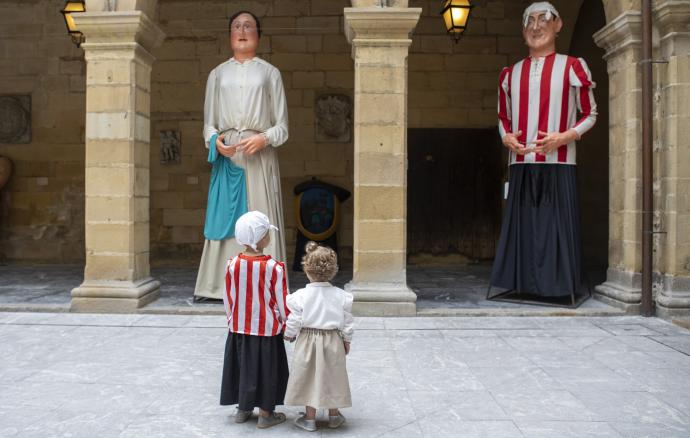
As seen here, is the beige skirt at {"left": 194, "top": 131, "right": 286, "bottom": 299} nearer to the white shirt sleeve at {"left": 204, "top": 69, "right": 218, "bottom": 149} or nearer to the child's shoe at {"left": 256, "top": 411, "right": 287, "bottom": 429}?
the white shirt sleeve at {"left": 204, "top": 69, "right": 218, "bottom": 149}

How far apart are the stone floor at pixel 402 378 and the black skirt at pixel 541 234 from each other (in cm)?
56

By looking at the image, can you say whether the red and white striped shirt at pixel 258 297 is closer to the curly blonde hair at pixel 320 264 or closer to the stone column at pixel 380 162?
the curly blonde hair at pixel 320 264

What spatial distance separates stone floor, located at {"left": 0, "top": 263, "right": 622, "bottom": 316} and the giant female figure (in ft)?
1.73

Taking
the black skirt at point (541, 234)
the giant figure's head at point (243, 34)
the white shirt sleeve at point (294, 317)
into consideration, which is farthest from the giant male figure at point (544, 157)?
the white shirt sleeve at point (294, 317)

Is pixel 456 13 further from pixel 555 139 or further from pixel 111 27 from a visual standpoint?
pixel 111 27

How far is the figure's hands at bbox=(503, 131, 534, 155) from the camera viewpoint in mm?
5612

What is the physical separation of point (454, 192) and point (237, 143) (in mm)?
3956

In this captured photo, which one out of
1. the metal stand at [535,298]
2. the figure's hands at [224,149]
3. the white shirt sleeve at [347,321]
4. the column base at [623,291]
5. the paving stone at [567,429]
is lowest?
the paving stone at [567,429]

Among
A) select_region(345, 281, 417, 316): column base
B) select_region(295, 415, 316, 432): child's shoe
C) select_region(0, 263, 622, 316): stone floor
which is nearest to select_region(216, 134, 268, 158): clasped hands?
select_region(0, 263, 622, 316): stone floor

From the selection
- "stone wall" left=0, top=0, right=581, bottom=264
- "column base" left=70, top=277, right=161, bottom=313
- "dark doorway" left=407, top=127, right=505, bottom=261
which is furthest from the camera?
"dark doorway" left=407, top=127, right=505, bottom=261

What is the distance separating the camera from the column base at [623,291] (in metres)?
5.37

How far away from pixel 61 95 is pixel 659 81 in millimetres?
7082

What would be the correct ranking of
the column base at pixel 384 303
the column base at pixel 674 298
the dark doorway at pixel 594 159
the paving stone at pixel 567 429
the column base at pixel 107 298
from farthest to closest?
the dark doorway at pixel 594 159, the column base at pixel 107 298, the column base at pixel 384 303, the column base at pixel 674 298, the paving stone at pixel 567 429

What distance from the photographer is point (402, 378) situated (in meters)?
3.62
